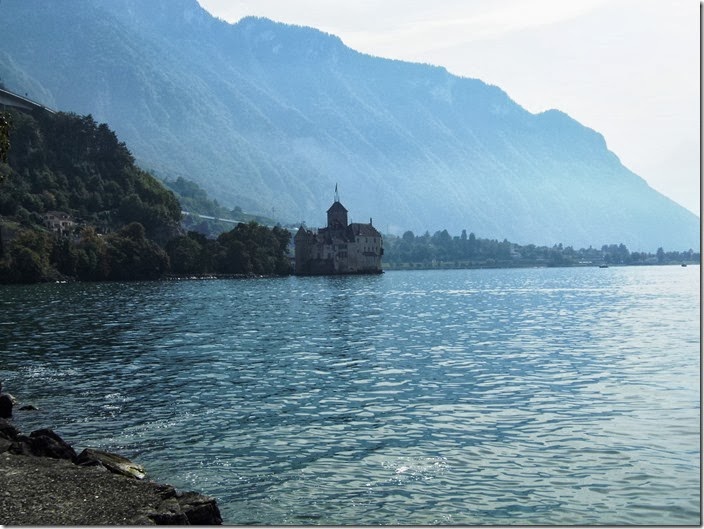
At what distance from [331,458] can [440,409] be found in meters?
8.47

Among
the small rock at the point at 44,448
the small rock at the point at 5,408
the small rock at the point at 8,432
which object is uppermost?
the small rock at the point at 44,448

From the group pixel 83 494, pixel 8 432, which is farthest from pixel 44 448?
pixel 83 494

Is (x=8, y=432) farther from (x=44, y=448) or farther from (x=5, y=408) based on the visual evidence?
(x=5, y=408)

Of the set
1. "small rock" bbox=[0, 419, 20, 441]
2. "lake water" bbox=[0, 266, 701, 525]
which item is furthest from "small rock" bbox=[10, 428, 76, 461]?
"lake water" bbox=[0, 266, 701, 525]

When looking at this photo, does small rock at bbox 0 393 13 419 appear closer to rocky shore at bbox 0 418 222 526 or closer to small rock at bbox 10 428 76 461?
small rock at bbox 10 428 76 461

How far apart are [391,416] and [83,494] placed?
14493 millimetres

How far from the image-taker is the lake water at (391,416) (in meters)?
20.0

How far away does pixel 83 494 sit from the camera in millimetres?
18016

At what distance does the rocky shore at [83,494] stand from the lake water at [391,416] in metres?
1.79

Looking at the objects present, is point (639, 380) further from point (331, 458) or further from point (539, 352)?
point (331, 458)

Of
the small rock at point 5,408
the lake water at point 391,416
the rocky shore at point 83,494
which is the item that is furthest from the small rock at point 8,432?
the small rock at point 5,408

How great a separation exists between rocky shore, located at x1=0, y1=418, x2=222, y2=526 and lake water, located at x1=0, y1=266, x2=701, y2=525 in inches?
70.6

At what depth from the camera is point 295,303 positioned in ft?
357

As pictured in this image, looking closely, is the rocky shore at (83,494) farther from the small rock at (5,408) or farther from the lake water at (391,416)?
the small rock at (5,408)
